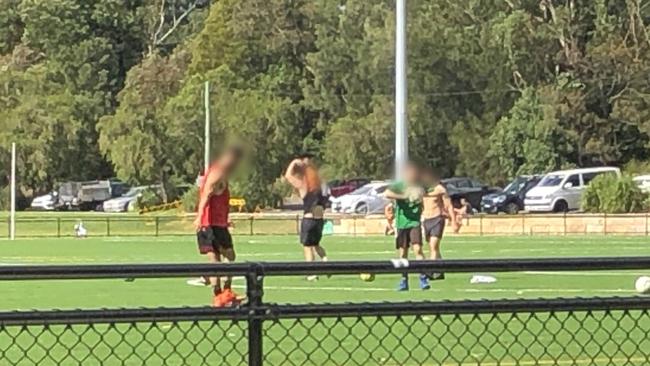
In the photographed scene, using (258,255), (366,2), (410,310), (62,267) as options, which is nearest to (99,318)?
(62,267)

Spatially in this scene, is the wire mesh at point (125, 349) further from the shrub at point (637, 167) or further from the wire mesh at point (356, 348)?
the shrub at point (637, 167)

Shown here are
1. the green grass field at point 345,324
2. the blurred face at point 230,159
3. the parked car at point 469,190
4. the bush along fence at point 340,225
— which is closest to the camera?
the green grass field at point 345,324

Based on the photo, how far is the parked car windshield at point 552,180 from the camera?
5581cm

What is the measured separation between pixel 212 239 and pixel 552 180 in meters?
39.5

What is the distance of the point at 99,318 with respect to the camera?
6.51m

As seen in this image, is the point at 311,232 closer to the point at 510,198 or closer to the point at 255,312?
the point at 255,312

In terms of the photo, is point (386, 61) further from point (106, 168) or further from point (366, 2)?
point (106, 168)

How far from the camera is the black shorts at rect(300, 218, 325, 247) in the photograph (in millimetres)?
22500

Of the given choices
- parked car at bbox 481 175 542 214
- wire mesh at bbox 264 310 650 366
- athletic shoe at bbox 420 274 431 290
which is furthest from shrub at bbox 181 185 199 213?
wire mesh at bbox 264 310 650 366

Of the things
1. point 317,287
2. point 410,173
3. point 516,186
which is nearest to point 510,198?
point 516,186

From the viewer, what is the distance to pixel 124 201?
250ft

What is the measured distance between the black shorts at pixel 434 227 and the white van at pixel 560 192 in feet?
106

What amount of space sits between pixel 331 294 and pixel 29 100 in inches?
2391

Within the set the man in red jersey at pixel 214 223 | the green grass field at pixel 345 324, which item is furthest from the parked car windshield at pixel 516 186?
the man in red jersey at pixel 214 223
